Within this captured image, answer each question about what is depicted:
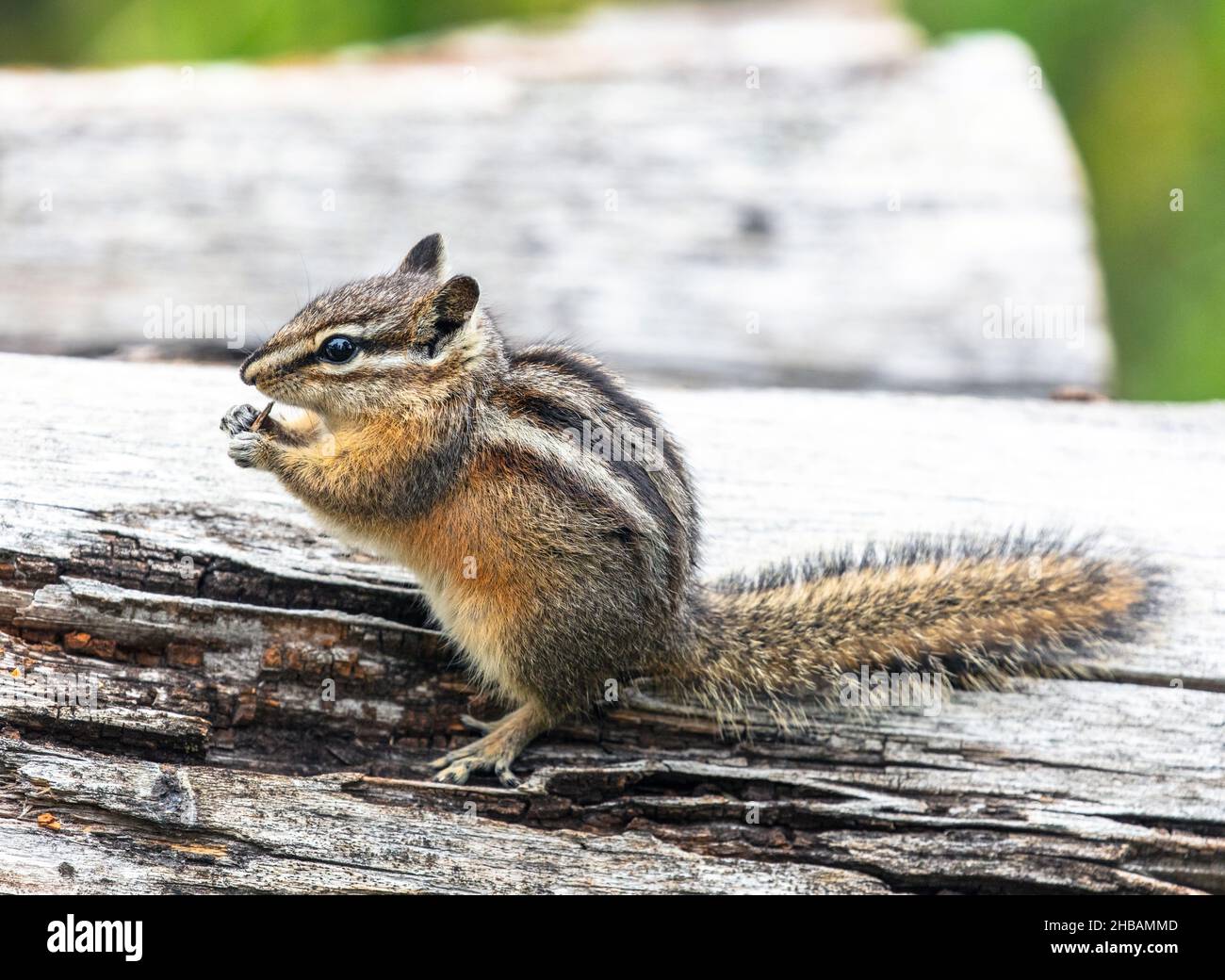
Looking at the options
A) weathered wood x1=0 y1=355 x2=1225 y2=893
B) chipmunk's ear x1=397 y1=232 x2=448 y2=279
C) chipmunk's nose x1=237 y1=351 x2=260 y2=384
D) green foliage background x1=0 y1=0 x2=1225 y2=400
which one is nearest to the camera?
weathered wood x1=0 y1=355 x2=1225 y2=893

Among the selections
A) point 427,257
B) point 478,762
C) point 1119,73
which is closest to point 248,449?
point 427,257

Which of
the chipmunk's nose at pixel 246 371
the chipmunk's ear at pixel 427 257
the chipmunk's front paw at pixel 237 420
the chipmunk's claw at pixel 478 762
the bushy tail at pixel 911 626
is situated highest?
the chipmunk's ear at pixel 427 257

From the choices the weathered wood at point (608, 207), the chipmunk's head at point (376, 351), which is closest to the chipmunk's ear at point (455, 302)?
the chipmunk's head at point (376, 351)

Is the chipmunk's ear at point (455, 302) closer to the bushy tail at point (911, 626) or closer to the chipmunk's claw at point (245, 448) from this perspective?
the chipmunk's claw at point (245, 448)

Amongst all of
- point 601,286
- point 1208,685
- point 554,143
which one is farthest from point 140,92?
point 1208,685

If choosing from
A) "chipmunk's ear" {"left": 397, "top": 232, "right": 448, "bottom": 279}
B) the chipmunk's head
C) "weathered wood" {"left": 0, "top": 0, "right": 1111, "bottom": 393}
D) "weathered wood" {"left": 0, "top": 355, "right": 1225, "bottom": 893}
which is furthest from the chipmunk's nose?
"weathered wood" {"left": 0, "top": 0, "right": 1111, "bottom": 393}

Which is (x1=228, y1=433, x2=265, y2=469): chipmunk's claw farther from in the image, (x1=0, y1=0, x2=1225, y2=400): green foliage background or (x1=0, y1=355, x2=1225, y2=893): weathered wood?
(x1=0, y1=0, x2=1225, y2=400): green foliage background

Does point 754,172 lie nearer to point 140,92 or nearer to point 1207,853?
point 140,92

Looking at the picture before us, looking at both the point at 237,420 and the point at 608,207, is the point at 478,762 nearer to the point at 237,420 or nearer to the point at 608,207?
the point at 237,420
